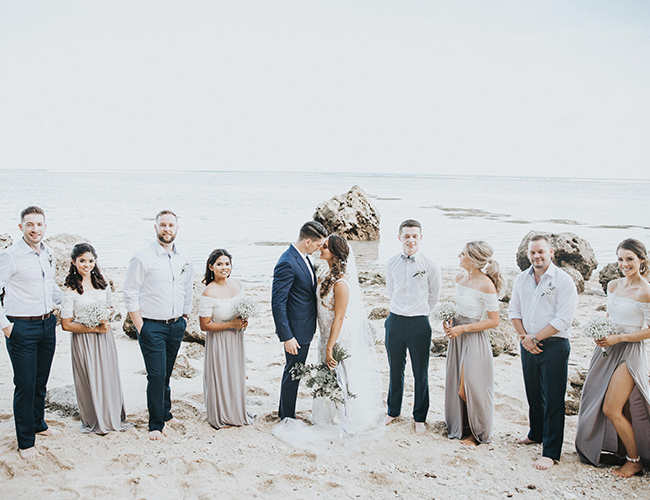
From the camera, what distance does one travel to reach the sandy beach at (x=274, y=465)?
13.9 ft

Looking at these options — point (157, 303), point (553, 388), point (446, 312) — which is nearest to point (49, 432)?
point (157, 303)

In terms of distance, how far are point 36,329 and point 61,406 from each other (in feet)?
4.88

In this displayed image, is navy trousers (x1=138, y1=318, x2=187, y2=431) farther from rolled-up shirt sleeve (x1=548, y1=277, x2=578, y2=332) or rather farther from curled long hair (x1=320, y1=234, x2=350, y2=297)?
rolled-up shirt sleeve (x1=548, y1=277, x2=578, y2=332)

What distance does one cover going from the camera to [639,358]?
4.43 m

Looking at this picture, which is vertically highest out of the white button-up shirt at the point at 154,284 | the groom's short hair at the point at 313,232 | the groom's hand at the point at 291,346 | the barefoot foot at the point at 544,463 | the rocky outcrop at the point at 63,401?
the groom's short hair at the point at 313,232

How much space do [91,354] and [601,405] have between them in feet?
16.9

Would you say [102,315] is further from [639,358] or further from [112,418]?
[639,358]

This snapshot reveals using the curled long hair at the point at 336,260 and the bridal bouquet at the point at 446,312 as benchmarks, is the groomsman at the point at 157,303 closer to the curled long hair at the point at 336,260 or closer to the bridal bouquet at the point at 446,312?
the curled long hair at the point at 336,260

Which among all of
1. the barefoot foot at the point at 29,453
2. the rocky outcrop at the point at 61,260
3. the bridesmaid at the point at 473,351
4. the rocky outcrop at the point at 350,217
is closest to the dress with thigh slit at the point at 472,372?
the bridesmaid at the point at 473,351

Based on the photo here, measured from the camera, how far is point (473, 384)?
5082 millimetres

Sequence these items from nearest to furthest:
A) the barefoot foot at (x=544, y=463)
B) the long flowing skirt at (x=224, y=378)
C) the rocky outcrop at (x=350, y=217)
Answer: the barefoot foot at (x=544, y=463) < the long flowing skirt at (x=224, y=378) < the rocky outcrop at (x=350, y=217)

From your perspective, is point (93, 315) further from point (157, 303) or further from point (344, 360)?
point (344, 360)

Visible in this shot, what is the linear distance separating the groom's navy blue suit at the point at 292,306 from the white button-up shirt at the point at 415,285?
39.2 inches

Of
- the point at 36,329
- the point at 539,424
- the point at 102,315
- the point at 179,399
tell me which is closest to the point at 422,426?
the point at 539,424
